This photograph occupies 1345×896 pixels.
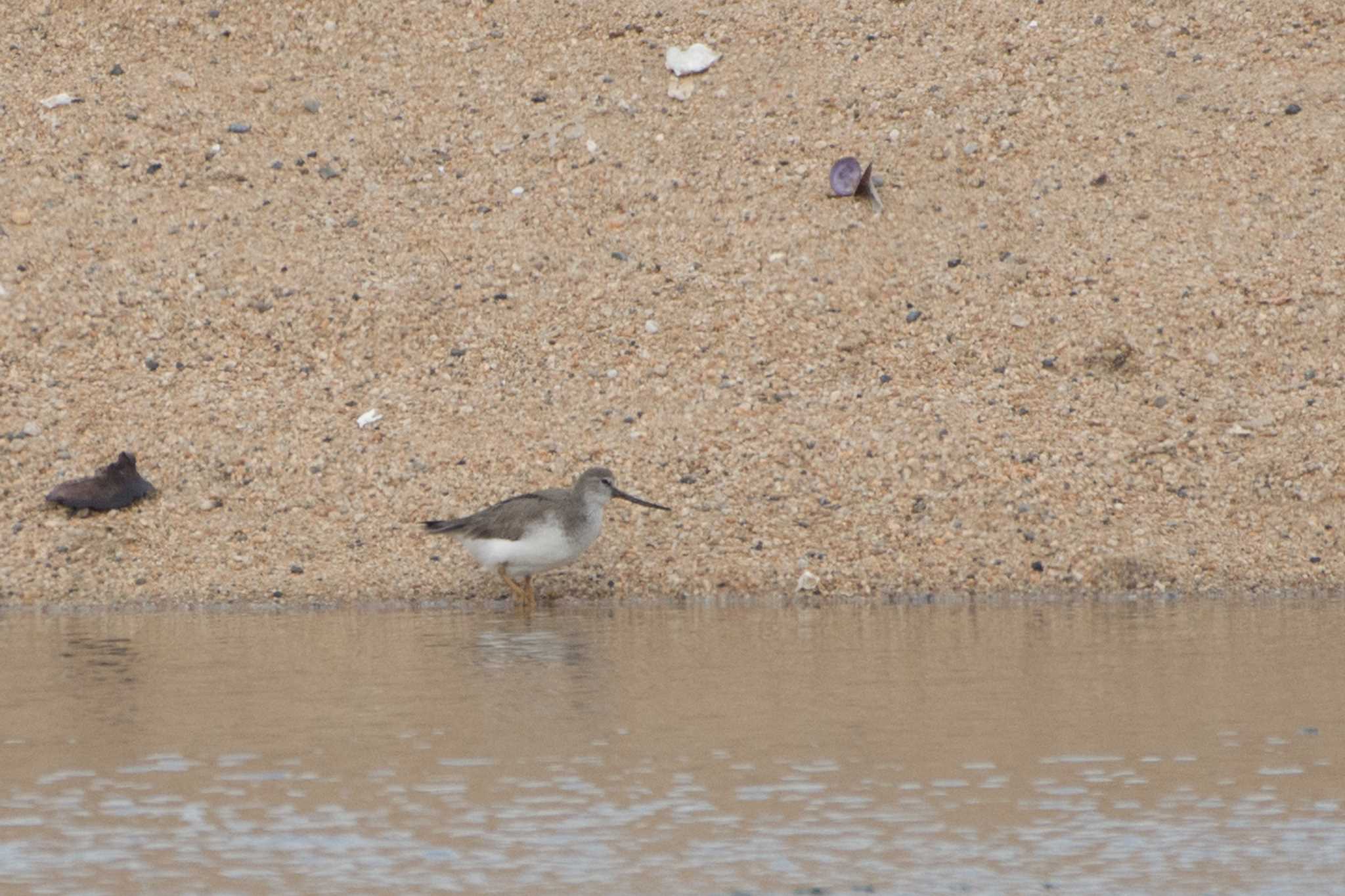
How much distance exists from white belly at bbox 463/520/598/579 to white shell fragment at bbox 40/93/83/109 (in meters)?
8.09

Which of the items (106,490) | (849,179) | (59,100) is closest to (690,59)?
(849,179)

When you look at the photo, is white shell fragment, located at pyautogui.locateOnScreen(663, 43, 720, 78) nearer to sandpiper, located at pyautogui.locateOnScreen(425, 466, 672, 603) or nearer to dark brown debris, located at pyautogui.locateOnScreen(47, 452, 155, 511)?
sandpiper, located at pyautogui.locateOnScreen(425, 466, 672, 603)

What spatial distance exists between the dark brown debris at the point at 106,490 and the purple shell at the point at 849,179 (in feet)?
20.9

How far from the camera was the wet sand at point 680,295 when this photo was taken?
1255 cm

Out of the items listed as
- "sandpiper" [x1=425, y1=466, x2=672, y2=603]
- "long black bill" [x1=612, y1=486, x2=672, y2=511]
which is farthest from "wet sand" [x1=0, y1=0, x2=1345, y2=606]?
"sandpiper" [x1=425, y1=466, x2=672, y2=603]

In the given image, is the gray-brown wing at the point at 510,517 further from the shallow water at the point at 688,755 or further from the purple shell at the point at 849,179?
the purple shell at the point at 849,179

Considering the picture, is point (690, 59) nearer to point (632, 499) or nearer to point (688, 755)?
point (632, 499)

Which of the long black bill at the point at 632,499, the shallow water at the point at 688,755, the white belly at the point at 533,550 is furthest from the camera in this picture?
the long black bill at the point at 632,499

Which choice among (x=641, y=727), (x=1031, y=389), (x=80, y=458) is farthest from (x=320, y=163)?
(x=641, y=727)

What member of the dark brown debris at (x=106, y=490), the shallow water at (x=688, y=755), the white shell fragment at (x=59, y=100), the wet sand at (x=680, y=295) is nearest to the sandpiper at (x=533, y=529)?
the wet sand at (x=680, y=295)

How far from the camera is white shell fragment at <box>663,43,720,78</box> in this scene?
17.8 meters

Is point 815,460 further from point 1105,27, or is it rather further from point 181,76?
point 181,76

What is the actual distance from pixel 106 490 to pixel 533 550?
325cm

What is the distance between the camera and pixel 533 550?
11.7 meters
